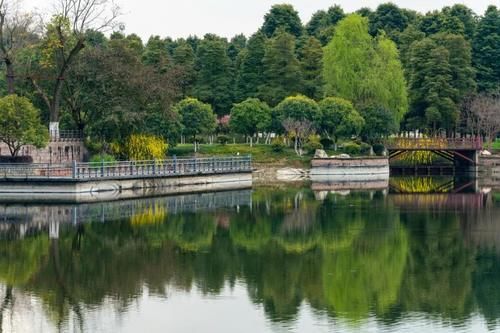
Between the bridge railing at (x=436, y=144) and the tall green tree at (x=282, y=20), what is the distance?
91.5 ft

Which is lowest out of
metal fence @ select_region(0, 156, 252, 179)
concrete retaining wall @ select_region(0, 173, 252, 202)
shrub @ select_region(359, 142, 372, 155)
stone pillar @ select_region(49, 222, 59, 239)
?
stone pillar @ select_region(49, 222, 59, 239)

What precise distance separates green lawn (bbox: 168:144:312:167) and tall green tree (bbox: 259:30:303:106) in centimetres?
865

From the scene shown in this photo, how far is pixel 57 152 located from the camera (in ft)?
177

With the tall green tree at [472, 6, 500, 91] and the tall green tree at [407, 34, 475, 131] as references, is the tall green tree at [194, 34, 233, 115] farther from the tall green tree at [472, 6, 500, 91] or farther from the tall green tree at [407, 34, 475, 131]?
the tall green tree at [472, 6, 500, 91]

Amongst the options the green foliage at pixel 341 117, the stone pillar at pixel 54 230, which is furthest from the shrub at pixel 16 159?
the green foliage at pixel 341 117

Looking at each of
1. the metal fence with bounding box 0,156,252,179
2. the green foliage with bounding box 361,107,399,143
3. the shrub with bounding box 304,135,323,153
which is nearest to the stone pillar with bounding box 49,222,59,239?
the metal fence with bounding box 0,156,252,179

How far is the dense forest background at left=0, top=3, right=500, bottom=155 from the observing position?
53.7 m

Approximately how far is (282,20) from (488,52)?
21903mm

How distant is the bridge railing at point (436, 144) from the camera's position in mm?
66875

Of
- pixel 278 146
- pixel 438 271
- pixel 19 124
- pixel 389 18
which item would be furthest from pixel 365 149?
pixel 438 271

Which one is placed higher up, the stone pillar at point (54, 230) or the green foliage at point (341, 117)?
the green foliage at point (341, 117)

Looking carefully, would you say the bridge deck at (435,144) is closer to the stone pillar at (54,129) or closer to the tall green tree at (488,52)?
the tall green tree at (488,52)

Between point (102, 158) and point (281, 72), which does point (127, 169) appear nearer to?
point (102, 158)

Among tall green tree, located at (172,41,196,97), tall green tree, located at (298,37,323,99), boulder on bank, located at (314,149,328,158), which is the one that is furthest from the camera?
tall green tree, located at (172,41,196,97)
